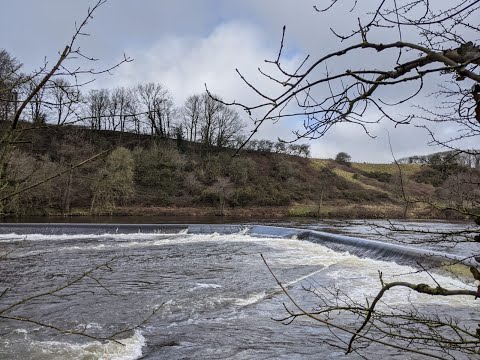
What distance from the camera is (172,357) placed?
589 cm

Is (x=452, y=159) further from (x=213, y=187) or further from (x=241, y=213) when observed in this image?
(x=213, y=187)

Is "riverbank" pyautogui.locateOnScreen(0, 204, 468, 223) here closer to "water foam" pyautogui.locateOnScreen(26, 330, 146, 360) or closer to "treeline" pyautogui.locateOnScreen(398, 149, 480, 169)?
"water foam" pyautogui.locateOnScreen(26, 330, 146, 360)

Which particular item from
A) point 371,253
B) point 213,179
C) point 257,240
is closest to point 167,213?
point 213,179

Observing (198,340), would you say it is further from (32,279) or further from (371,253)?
(371,253)

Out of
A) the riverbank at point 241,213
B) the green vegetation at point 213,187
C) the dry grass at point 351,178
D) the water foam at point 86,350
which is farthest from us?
the dry grass at point 351,178

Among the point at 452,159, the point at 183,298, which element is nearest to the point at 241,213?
the point at 183,298

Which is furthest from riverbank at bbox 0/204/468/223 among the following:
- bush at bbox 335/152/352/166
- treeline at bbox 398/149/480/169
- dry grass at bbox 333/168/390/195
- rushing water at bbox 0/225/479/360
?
treeline at bbox 398/149/480/169

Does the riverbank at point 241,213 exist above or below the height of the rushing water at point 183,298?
above

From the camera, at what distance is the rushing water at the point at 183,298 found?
6184mm

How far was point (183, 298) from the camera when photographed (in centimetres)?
898

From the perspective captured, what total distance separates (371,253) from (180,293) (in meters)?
7.44

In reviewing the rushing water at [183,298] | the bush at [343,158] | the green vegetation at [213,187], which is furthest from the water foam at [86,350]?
the bush at [343,158]

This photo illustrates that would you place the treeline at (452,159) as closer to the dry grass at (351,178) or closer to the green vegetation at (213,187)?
the green vegetation at (213,187)

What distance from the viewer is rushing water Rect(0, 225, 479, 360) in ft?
20.3
